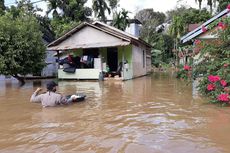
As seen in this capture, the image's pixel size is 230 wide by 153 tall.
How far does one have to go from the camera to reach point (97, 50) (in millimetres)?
25328

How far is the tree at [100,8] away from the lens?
143 ft

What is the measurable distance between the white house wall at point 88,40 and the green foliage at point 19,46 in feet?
11.2

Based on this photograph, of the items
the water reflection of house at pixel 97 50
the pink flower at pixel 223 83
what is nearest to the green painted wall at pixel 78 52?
the water reflection of house at pixel 97 50

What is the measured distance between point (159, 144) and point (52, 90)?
5279 mm

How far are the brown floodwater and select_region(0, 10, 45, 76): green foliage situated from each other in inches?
318

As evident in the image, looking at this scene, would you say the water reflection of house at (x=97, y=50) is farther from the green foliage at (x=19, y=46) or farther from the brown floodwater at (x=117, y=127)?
the brown floodwater at (x=117, y=127)

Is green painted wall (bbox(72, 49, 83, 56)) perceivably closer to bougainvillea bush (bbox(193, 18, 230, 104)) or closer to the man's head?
bougainvillea bush (bbox(193, 18, 230, 104))

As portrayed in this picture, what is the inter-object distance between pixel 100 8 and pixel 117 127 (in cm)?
3771

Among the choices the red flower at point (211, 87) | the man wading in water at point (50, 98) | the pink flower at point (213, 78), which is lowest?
the man wading in water at point (50, 98)

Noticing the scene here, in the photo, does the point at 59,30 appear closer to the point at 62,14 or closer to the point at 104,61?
the point at 62,14

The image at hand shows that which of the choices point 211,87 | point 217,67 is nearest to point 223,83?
point 211,87

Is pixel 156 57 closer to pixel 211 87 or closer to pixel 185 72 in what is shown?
pixel 185 72

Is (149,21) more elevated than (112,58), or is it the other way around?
(149,21)

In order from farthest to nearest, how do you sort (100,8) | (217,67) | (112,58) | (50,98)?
(100,8), (112,58), (217,67), (50,98)
